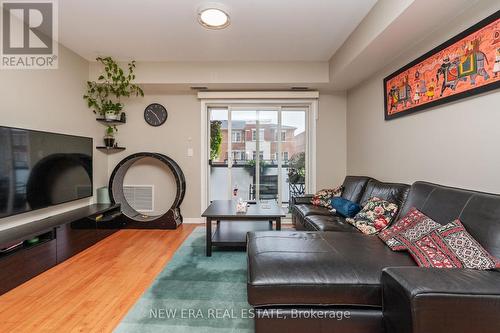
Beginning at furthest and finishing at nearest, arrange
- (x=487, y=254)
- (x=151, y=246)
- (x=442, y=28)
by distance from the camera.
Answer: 1. (x=151, y=246)
2. (x=442, y=28)
3. (x=487, y=254)

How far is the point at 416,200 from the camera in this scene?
2.09 metres

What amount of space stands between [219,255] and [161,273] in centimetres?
64

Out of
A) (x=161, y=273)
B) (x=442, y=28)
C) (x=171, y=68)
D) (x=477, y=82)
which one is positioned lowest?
(x=161, y=273)

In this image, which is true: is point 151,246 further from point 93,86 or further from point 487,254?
point 487,254

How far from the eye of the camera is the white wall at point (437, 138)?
170 cm

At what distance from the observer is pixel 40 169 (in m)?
2.53

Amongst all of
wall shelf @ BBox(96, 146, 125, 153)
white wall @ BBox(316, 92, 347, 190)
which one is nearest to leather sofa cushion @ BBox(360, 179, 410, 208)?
white wall @ BBox(316, 92, 347, 190)

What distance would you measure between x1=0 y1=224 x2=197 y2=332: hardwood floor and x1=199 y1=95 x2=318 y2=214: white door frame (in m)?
1.38

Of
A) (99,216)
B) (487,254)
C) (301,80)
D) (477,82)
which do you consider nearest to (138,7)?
(301,80)

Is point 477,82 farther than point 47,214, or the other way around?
point 47,214

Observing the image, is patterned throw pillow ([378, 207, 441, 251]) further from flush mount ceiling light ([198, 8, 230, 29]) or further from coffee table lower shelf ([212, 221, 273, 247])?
flush mount ceiling light ([198, 8, 230, 29])

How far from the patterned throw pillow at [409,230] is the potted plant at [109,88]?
146 inches

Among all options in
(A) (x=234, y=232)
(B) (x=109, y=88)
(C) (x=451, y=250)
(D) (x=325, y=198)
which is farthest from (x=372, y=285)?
(B) (x=109, y=88)

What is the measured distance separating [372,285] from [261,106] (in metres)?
3.30
